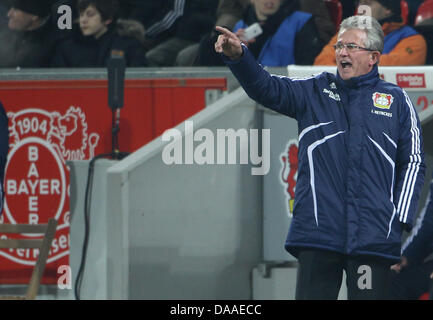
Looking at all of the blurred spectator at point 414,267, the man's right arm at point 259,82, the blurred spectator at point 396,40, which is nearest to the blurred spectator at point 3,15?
the blurred spectator at point 396,40

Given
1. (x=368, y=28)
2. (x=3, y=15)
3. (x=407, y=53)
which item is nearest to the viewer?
(x=368, y=28)

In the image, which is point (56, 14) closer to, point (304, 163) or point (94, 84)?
point (94, 84)

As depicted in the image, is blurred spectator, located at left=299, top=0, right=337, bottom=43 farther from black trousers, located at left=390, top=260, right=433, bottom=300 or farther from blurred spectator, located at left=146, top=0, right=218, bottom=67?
black trousers, located at left=390, top=260, right=433, bottom=300

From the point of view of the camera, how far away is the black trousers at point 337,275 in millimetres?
4754

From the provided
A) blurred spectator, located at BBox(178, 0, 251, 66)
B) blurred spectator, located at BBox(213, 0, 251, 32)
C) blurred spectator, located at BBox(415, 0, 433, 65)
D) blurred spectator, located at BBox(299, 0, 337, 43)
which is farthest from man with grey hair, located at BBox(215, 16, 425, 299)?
blurred spectator, located at BBox(213, 0, 251, 32)

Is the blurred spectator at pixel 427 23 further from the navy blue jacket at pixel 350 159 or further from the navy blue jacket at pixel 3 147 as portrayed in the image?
the navy blue jacket at pixel 3 147

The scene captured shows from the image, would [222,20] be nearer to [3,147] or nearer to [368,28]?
[3,147]

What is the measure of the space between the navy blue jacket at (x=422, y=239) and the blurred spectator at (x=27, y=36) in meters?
3.64

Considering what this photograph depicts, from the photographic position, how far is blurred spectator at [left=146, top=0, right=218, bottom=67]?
8891 mm

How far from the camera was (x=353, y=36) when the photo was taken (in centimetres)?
487

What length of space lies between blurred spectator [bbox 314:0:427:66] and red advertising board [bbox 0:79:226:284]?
46.9 inches

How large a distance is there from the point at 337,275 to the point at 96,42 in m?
4.15

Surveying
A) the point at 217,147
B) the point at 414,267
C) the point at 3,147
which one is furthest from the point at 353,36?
the point at 3,147

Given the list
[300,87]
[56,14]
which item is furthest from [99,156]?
[300,87]
